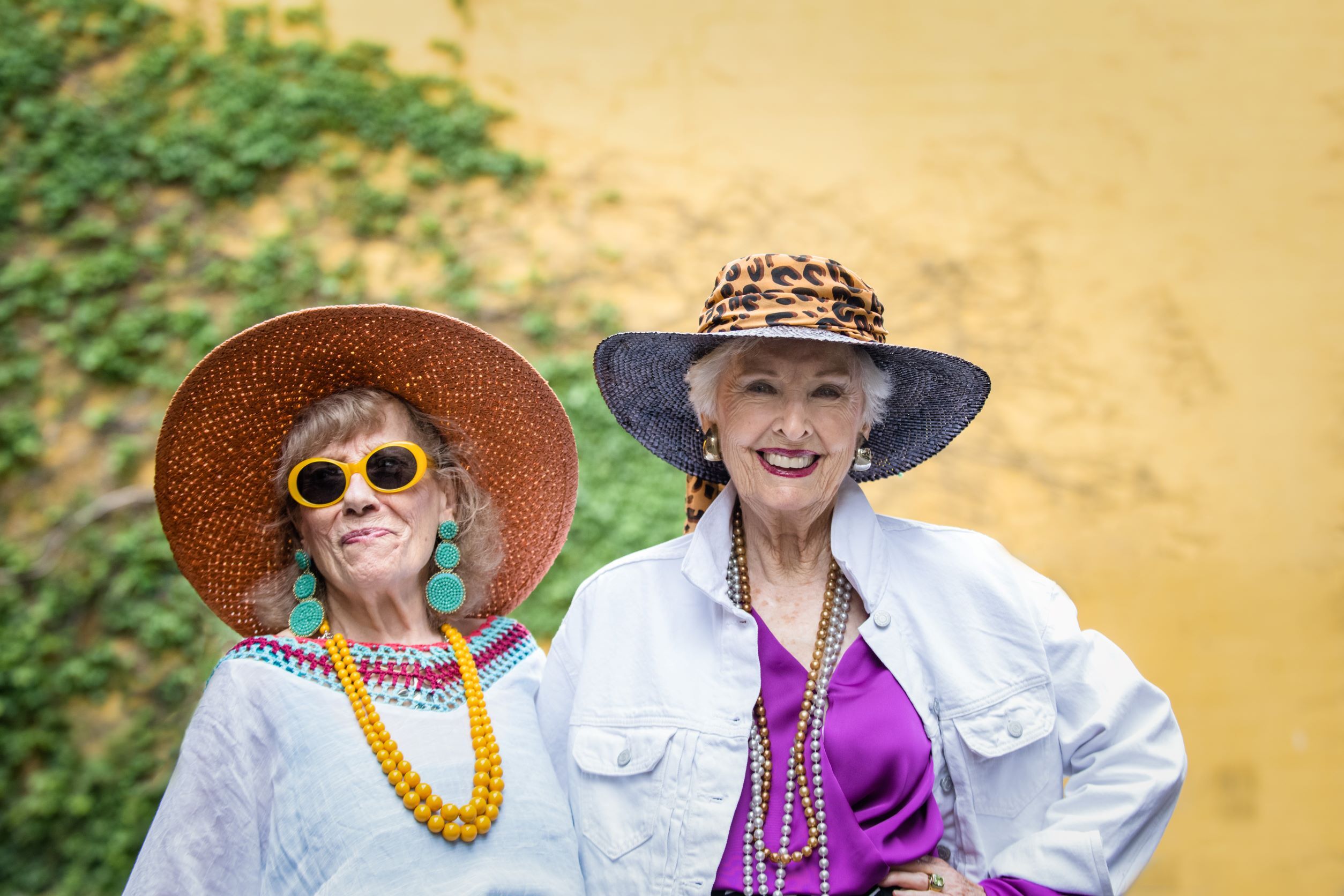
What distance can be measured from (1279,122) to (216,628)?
5.39 metres

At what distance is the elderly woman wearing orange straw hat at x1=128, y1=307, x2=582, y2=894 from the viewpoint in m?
1.74

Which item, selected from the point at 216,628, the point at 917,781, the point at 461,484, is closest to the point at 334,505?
the point at 461,484

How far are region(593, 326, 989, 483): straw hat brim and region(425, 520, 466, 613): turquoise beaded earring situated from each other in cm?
50

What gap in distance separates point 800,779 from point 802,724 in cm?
10

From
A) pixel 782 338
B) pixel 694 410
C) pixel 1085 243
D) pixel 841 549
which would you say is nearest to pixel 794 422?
→ pixel 782 338

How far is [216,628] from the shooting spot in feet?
14.0

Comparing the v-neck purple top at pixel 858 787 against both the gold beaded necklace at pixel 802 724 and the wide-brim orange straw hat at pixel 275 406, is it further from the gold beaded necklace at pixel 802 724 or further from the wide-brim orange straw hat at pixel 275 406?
the wide-brim orange straw hat at pixel 275 406

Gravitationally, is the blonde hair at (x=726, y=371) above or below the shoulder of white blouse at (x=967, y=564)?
above

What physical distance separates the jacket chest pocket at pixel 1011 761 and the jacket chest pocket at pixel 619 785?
1.97ft

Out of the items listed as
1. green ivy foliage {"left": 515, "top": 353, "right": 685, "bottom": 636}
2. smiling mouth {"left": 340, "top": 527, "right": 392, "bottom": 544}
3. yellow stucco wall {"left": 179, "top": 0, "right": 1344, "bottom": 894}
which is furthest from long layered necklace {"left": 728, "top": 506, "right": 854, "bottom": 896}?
yellow stucco wall {"left": 179, "top": 0, "right": 1344, "bottom": 894}

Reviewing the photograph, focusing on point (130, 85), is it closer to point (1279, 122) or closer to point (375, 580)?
point (375, 580)

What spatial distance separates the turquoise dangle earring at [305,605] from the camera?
1971 millimetres

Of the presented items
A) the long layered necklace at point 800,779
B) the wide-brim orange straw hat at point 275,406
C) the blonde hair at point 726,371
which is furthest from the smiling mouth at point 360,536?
the long layered necklace at point 800,779

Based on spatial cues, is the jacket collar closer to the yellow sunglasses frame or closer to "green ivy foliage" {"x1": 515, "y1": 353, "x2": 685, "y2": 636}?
the yellow sunglasses frame
